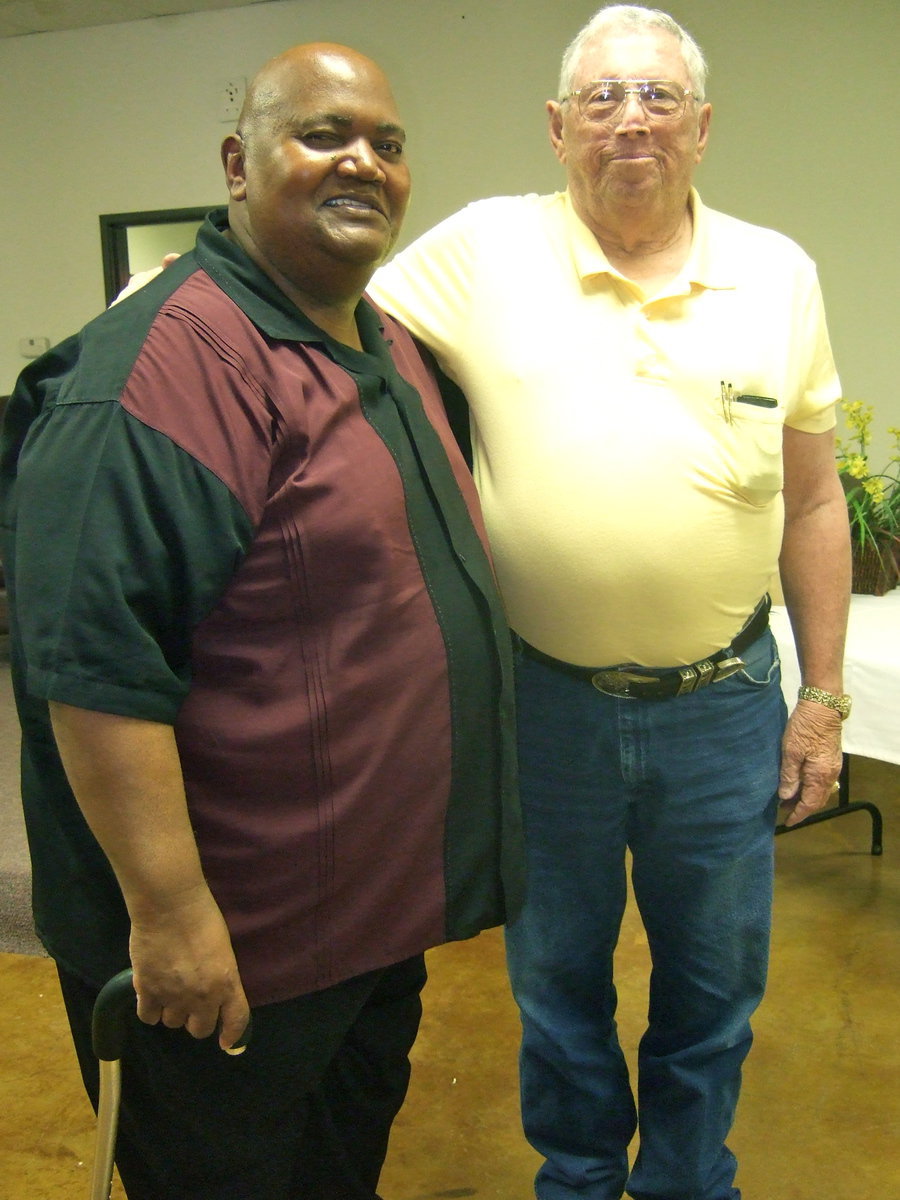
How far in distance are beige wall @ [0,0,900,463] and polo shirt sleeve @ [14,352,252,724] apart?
12.6 feet

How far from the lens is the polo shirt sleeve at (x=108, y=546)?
89 cm

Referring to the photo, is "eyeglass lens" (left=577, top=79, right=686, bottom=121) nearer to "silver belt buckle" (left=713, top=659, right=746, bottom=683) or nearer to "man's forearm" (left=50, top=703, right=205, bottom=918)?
"silver belt buckle" (left=713, top=659, right=746, bottom=683)

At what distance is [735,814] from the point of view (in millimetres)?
1442

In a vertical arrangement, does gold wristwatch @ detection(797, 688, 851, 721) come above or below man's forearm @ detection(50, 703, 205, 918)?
below

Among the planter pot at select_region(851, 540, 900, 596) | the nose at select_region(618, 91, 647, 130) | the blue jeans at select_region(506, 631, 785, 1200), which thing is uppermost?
the nose at select_region(618, 91, 647, 130)

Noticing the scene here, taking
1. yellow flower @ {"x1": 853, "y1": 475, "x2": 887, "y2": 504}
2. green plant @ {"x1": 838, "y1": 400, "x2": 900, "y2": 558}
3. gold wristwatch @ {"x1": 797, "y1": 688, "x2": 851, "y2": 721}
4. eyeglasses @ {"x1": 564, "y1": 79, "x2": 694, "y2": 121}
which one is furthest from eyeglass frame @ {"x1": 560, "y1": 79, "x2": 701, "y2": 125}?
yellow flower @ {"x1": 853, "y1": 475, "x2": 887, "y2": 504}

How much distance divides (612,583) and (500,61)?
13.0ft

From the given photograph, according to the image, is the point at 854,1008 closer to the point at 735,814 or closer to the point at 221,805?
the point at 735,814

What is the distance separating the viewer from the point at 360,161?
105 centimetres

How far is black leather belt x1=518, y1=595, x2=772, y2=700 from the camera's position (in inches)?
55.1

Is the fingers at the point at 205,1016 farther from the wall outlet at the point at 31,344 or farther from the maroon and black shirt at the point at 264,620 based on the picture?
the wall outlet at the point at 31,344

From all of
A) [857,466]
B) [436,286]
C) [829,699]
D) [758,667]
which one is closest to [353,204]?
[436,286]

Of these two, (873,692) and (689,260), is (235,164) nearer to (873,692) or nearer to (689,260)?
(689,260)

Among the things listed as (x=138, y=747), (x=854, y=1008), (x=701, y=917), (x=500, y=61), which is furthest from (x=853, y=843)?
(x=500, y=61)
